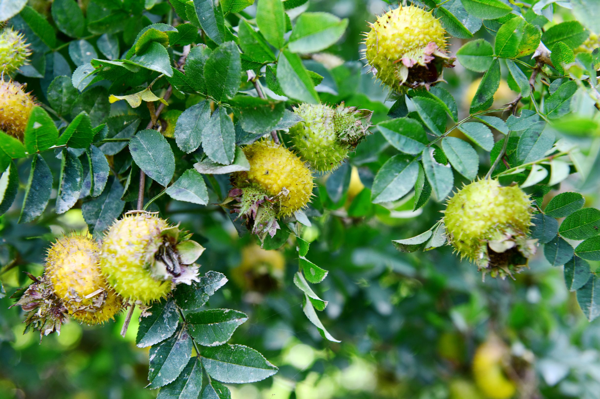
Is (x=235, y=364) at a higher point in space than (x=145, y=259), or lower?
lower

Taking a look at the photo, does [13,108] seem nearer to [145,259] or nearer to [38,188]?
[38,188]

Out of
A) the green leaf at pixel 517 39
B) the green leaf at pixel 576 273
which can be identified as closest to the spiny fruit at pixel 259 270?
the green leaf at pixel 576 273

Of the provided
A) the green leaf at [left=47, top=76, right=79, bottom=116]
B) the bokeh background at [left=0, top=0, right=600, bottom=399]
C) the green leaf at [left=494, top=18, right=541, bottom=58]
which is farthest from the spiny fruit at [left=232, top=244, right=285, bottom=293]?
the green leaf at [left=494, top=18, right=541, bottom=58]

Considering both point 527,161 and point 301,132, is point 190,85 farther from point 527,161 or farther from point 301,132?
point 527,161

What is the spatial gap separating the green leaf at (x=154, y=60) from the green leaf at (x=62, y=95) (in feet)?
1.11

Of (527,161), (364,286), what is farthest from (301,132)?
(364,286)

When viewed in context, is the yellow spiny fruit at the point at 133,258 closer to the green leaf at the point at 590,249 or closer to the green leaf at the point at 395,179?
the green leaf at the point at 395,179

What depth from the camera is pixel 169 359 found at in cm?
137

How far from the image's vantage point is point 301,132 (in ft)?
4.86

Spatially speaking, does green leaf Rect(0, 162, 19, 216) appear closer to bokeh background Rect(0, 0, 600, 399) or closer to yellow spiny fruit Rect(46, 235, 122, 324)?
yellow spiny fruit Rect(46, 235, 122, 324)

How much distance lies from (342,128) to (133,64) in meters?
0.69

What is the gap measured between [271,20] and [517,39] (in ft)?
2.55

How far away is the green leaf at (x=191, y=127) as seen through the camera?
54.7 inches

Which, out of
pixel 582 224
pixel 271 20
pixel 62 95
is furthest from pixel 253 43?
pixel 582 224
